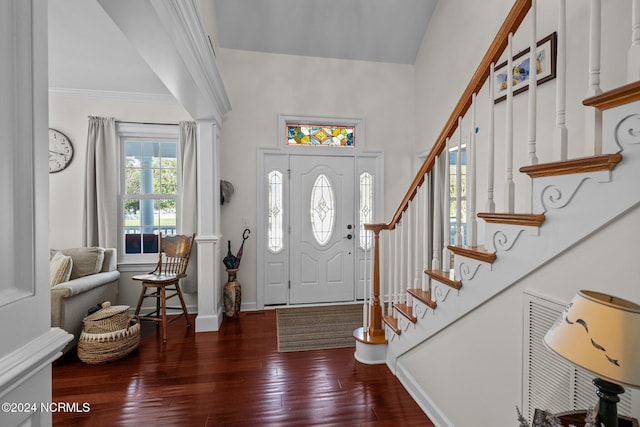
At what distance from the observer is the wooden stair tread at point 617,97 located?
0.86 meters

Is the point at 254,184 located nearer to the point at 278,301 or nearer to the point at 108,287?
the point at 278,301

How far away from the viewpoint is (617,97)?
2.96ft

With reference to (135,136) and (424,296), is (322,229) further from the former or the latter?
(135,136)

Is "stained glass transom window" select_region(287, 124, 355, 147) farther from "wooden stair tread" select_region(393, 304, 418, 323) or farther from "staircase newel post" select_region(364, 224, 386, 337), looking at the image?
"wooden stair tread" select_region(393, 304, 418, 323)

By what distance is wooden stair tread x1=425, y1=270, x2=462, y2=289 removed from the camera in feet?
5.33

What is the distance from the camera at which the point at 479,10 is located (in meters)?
3.06

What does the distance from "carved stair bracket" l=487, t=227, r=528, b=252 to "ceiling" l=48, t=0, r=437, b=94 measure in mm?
3251

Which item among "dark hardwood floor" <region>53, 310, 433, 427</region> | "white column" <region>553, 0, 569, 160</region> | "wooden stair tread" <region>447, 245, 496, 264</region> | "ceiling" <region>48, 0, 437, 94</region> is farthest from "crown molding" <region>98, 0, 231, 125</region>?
"dark hardwood floor" <region>53, 310, 433, 427</region>

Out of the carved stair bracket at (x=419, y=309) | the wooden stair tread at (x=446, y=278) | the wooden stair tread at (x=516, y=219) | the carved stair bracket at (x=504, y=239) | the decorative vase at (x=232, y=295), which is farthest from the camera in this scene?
the decorative vase at (x=232, y=295)

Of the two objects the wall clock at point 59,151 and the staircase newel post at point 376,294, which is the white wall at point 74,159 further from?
the staircase newel post at point 376,294

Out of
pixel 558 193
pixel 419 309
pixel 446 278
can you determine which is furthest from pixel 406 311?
pixel 558 193

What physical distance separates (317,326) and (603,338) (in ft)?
9.56

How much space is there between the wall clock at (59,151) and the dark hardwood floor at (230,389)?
6.94 ft

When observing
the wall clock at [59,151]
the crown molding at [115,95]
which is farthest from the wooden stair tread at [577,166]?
the wall clock at [59,151]
